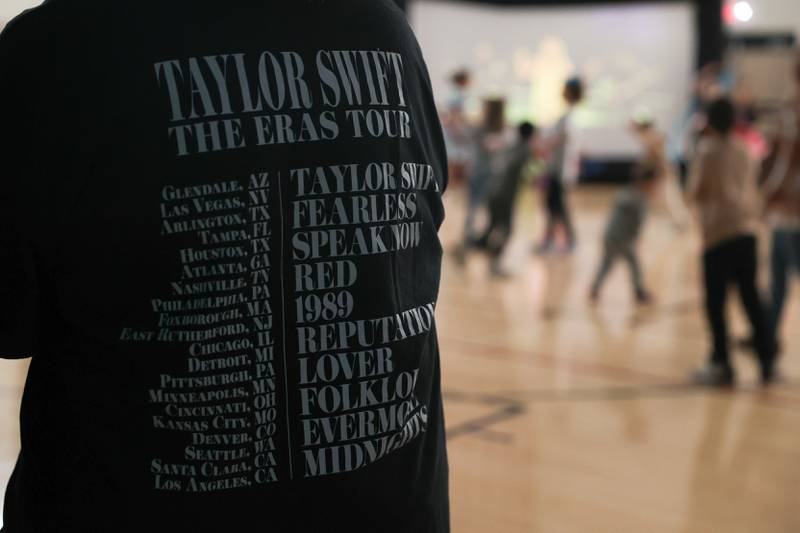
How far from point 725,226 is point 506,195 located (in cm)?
329

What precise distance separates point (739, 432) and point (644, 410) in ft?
1.36

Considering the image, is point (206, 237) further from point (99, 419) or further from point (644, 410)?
point (644, 410)

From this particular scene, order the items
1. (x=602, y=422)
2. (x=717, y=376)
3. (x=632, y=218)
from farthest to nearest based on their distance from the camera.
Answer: (x=632, y=218) → (x=717, y=376) → (x=602, y=422)

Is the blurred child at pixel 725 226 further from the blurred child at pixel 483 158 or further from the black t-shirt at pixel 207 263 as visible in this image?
the blurred child at pixel 483 158

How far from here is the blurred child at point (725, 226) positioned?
4395 mm

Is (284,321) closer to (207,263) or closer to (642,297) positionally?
(207,263)

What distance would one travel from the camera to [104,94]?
0.88m

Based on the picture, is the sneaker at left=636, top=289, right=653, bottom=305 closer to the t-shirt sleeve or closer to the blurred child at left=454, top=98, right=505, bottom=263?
the blurred child at left=454, top=98, right=505, bottom=263

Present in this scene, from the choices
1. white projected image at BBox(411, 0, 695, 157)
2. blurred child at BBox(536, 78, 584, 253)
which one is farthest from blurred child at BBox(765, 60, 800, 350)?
white projected image at BBox(411, 0, 695, 157)

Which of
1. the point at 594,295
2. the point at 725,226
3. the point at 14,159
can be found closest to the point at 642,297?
the point at 594,295

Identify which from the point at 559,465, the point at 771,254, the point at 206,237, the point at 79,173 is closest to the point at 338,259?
the point at 206,237

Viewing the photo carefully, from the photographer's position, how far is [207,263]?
3.06 ft

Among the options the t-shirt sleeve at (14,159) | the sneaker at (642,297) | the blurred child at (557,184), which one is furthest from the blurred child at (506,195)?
the t-shirt sleeve at (14,159)

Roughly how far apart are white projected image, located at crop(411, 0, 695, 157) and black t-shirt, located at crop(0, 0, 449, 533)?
15409 mm
